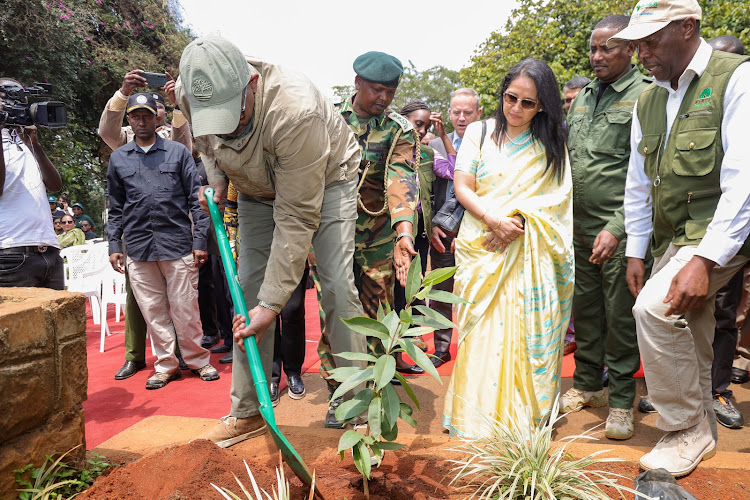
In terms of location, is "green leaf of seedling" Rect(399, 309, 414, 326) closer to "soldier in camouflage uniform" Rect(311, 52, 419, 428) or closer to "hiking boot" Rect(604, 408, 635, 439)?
"soldier in camouflage uniform" Rect(311, 52, 419, 428)

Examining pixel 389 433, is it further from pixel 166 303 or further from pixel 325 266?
pixel 166 303

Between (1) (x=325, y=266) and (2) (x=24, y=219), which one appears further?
(2) (x=24, y=219)

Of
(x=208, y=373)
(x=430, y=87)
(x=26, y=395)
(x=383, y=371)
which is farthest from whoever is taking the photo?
(x=430, y=87)

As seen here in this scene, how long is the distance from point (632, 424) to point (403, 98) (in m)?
Answer: 30.4

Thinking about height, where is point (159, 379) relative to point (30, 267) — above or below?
below

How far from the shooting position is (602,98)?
10.8 feet

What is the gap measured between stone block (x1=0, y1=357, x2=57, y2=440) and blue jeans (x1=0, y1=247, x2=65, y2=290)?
4.61 ft

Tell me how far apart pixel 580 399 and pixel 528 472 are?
1.73 m

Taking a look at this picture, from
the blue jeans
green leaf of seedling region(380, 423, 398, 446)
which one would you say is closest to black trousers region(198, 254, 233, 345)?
the blue jeans

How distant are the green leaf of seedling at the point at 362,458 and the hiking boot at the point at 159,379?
9.38 feet

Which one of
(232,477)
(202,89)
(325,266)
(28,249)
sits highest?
(202,89)

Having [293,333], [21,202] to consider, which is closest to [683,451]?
A: [293,333]

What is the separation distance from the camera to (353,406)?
1.85 meters

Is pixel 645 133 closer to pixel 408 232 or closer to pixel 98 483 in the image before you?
pixel 408 232
